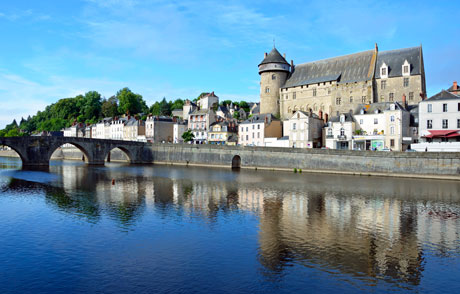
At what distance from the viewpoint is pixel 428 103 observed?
131ft

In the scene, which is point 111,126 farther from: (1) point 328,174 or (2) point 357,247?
(2) point 357,247

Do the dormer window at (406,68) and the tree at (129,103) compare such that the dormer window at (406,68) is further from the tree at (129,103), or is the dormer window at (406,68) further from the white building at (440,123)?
the tree at (129,103)

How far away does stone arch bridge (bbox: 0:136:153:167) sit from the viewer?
46.1 metres

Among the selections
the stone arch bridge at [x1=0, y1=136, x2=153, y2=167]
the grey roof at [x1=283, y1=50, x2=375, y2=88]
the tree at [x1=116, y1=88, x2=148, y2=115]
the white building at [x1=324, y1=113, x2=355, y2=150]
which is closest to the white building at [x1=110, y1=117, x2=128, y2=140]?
the tree at [x1=116, y1=88, x2=148, y2=115]

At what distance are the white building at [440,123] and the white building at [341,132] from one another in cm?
821

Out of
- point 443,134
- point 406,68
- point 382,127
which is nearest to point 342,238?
point 443,134

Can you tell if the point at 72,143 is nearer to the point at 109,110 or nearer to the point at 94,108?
the point at 109,110

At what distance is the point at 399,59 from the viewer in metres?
51.9

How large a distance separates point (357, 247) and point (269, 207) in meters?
7.69

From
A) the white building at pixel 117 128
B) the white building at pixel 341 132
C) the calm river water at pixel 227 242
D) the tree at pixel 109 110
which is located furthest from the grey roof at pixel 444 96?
the tree at pixel 109 110

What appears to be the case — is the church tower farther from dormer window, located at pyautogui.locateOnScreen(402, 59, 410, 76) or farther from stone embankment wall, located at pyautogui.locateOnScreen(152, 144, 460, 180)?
dormer window, located at pyautogui.locateOnScreen(402, 59, 410, 76)

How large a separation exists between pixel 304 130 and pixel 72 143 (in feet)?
101

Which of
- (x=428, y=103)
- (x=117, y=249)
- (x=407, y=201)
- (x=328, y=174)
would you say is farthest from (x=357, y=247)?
(x=428, y=103)

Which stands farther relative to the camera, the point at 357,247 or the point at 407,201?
the point at 407,201
